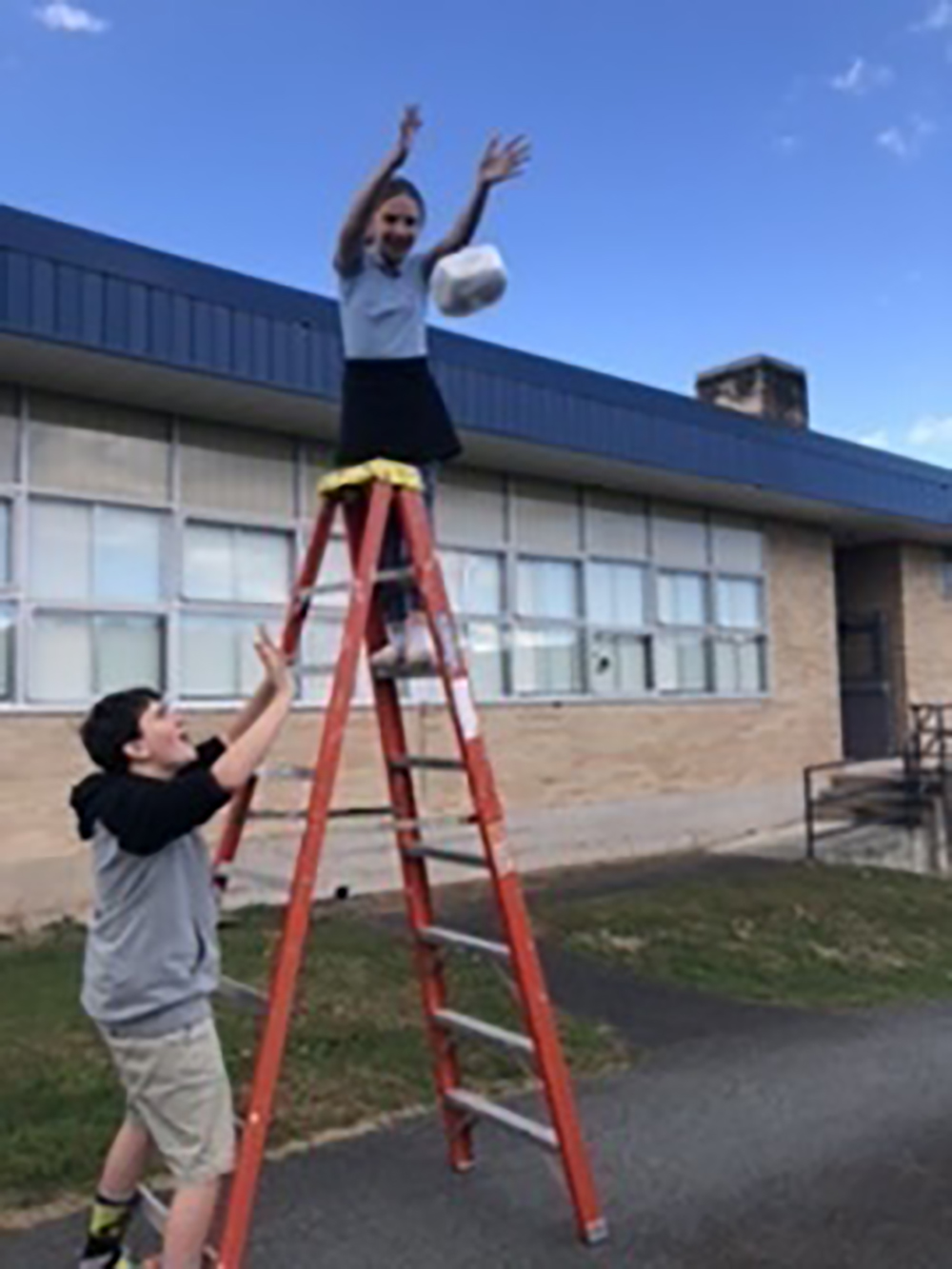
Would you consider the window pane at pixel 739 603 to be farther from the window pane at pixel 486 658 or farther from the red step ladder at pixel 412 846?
the red step ladder at pixel 412 846

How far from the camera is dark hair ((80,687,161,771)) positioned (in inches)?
143

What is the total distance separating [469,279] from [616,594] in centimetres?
1123

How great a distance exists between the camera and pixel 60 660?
10.7m

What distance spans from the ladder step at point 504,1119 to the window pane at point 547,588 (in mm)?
9765

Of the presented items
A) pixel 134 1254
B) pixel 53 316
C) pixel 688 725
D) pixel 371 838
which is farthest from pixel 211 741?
pixel 688 725

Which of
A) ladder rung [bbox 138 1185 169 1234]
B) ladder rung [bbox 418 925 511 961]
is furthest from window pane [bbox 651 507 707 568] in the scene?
ladder rung [bbox 138 1185 169 1234]

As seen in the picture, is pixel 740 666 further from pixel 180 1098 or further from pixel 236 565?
pixel 180 1098

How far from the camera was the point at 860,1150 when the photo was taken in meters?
5.51

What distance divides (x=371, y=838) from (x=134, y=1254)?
323 inches

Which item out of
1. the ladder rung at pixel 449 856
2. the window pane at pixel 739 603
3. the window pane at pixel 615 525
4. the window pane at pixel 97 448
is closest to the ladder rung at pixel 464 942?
the ladder rung at pixel 449 856

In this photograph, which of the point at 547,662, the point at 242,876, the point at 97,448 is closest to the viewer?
the point at 242,876

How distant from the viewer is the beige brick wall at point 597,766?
407 inches

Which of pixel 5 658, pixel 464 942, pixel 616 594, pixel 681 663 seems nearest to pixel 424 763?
pixel 464 942

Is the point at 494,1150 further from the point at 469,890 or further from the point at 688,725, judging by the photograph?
the point at 688,725
